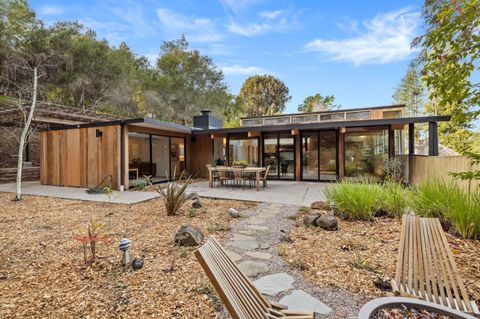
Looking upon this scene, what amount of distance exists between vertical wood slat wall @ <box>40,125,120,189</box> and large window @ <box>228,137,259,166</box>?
208 inches

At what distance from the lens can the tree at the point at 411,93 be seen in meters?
24.2

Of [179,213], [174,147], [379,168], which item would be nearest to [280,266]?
[179,213]

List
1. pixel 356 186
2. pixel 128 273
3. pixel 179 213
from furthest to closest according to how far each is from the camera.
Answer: pixel 179 213 → pixel 356 186 → pixel 128 273

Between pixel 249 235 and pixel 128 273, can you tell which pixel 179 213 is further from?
pixel 128 273

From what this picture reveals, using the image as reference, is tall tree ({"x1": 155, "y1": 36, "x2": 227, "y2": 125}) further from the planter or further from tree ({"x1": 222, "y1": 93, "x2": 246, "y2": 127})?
the planter

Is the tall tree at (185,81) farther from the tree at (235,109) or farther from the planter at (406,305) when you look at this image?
the planter at (406,305)

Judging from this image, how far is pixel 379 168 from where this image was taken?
9750mm

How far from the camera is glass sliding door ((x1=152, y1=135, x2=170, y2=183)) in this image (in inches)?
442

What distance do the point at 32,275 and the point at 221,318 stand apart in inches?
88.3

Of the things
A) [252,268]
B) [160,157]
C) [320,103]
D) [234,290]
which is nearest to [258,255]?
[252,268]

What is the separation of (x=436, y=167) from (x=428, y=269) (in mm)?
5017

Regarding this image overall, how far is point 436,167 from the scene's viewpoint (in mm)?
5828

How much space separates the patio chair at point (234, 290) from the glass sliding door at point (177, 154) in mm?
10764

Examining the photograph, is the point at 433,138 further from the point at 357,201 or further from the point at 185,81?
the point at 185,81
